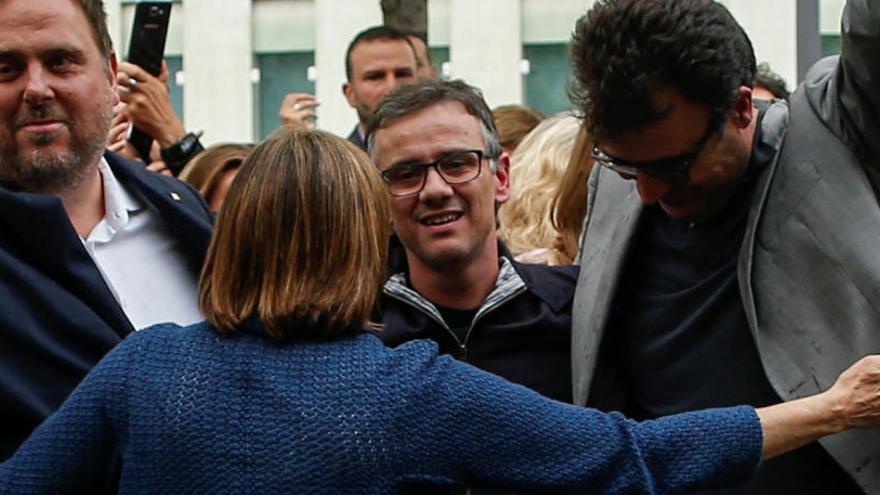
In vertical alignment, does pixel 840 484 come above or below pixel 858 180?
below

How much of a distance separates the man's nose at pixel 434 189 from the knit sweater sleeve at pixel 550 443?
38.2 inches

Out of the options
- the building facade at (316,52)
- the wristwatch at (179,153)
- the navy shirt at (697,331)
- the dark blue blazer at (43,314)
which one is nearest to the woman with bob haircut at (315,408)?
the dark blue blazer at (43,314)

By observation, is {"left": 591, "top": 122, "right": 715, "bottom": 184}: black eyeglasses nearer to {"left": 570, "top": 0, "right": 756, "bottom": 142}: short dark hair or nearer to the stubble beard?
{"left": 570, "top": 0, "right": 756, "bottom": 142}: short dark hair

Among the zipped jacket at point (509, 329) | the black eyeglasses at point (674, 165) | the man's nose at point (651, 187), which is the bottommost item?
the zipped jacket at point (509, 329)

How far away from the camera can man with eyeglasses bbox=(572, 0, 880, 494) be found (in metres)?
2.96

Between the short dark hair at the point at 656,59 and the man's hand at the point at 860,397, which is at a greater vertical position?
the short dark hair at the point at 656,59

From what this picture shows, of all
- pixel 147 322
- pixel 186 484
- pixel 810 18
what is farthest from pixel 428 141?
pixel 810 18

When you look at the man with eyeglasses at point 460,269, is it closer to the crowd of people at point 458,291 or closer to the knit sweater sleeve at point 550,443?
the crowd of people at point 458,291

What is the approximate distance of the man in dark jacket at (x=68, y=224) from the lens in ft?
9.63

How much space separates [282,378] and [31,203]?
2.54ft

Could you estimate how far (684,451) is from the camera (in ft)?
8.59

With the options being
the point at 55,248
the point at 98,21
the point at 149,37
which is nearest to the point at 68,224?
the point at 55,248

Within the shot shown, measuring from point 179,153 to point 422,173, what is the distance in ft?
8.69

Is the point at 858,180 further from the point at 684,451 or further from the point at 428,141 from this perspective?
the point at 428,141
